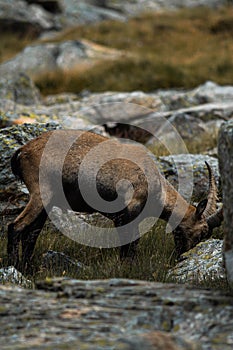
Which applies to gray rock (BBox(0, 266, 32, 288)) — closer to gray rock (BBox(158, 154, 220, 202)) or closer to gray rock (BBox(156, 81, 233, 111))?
gray rock (BBox(158, 154, 220, 202))

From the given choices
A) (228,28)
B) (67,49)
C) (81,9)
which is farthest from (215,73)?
(81,9)

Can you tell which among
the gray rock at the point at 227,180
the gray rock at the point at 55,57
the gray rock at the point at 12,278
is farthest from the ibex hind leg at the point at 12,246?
the gray rock at the point at 55,57

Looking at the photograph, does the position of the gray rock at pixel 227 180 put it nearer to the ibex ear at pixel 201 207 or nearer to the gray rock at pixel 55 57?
the ibex ear at pixel 201 207

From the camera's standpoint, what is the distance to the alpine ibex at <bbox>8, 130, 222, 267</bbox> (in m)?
6.98

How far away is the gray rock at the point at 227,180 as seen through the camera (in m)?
4.49

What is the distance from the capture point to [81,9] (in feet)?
124

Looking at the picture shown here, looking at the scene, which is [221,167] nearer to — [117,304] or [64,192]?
[117,304]

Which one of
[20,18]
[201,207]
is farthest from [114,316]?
[20,18]

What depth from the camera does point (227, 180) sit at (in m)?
4.57

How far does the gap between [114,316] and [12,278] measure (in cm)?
230

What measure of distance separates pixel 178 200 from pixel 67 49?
18.3m

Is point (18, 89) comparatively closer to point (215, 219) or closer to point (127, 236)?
point (127, 236)

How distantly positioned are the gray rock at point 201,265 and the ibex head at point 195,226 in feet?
0.91

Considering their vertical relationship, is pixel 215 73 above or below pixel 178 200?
above
